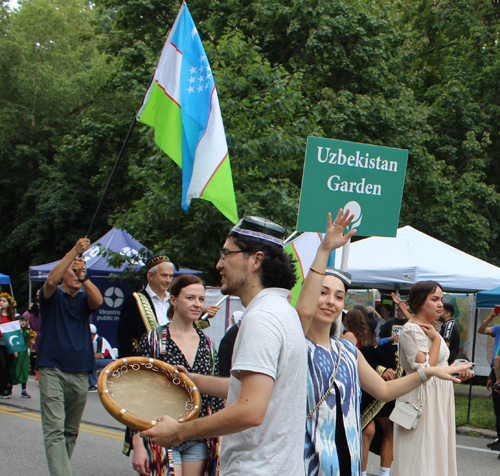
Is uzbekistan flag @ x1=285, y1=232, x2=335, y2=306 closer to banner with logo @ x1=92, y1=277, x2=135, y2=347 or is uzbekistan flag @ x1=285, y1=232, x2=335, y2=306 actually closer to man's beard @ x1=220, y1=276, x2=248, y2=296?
man's beard @ x1=220, y1=276, x2=248, y2=296

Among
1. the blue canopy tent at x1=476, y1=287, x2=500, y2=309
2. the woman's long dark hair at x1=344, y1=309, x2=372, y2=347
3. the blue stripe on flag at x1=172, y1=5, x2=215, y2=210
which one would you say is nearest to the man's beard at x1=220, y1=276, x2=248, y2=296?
the blue stripe on flag at x1=172, y1=5, x2=215, y2=210

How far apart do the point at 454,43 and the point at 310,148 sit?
72.0 ft

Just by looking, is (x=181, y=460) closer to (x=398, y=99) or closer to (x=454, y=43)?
(x=398, y=99)

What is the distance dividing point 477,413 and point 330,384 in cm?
974

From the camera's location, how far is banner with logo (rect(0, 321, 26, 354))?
11.6m

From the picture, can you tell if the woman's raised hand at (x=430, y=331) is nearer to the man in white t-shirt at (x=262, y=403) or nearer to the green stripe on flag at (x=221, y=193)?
the green stripe on flag at (x=221, y=193)

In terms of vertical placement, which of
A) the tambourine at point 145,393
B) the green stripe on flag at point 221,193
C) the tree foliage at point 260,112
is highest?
the tree foliage at point 260,112

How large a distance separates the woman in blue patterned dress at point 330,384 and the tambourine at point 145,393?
55 centimetres

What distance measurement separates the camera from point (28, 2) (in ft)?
108

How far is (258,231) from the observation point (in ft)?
8.23

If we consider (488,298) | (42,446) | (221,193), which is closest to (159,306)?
(221,193)

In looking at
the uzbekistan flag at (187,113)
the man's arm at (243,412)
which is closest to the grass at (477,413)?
the uzbekistan flag at (187,113)

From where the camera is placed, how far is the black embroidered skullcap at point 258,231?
2.49 metres

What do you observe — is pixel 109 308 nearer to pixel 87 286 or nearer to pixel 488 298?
pixel 488 298
